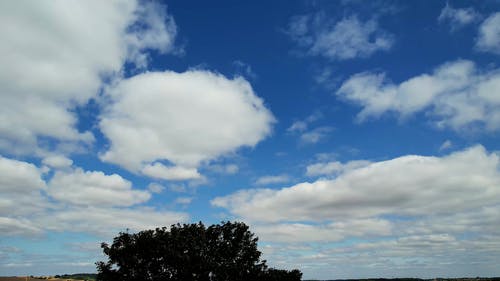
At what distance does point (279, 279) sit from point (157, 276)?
18.1m

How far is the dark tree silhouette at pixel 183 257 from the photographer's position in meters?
59.2

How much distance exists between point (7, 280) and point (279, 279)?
42510 mm

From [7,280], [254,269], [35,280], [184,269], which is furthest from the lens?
[35,280]

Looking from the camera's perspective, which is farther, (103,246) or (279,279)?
(279,279)

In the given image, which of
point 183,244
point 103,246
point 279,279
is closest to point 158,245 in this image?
point 183,244

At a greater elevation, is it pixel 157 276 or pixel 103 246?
pixel 103 246

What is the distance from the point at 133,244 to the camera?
6116 centimetres

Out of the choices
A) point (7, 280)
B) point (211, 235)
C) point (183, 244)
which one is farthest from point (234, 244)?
point (7, 280)

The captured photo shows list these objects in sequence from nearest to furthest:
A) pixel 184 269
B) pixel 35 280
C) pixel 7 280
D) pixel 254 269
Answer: pixel 184 269 → pixel 254 269 → pixel 7 280 → pixel 35 280

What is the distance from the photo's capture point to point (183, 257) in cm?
5872

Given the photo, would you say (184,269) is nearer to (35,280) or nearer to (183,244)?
(183,244)

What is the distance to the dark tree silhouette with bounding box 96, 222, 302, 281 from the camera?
194 ft

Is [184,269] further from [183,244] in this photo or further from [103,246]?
[103,246]

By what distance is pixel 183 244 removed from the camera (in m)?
60.2
